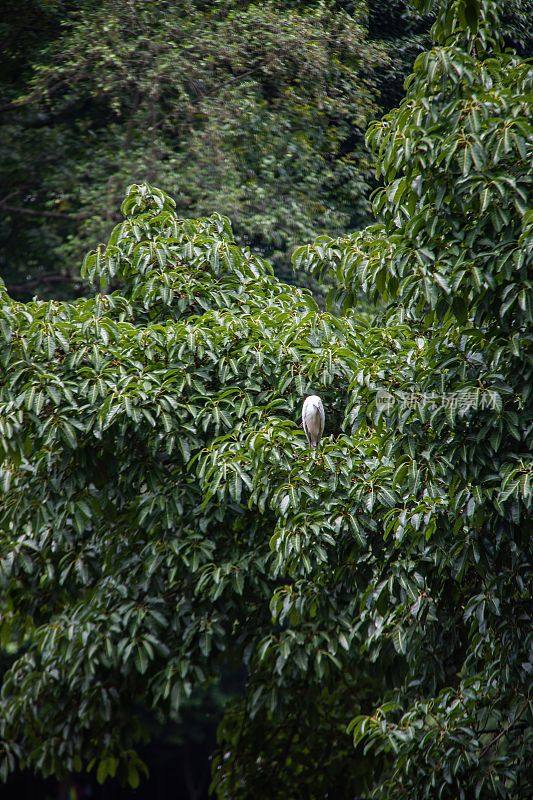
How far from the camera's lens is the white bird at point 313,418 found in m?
4.33

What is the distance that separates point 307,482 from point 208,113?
495 centimetres

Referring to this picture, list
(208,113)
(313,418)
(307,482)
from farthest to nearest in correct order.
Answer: (208,113) < (313,418) < (307,482)

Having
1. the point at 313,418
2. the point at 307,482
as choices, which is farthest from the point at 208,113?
the point at 307,482

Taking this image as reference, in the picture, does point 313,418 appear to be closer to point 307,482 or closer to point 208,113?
point 307,482

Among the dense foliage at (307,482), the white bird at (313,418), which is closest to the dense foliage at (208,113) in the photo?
the dense foliage at (307,482)

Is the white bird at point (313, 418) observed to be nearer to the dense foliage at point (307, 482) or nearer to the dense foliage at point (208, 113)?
the dense foliage at point (307, 482)

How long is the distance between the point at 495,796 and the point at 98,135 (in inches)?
275

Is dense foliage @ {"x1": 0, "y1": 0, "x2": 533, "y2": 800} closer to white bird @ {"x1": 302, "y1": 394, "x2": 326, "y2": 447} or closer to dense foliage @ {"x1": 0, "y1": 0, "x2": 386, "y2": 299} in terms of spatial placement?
white bird @ {"x1": 302, "y1": 394, "x2": 326, "y2": 447}

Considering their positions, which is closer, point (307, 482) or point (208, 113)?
point (307, 482)

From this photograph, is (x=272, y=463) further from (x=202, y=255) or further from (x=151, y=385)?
(x=202, y=255)

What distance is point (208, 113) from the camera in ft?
27.1

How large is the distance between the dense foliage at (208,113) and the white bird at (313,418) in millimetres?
3705

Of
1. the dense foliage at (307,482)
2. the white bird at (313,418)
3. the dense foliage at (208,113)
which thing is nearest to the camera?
the dense foliage at (307,482)

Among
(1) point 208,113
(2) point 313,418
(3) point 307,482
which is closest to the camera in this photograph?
(3) point 307,482
